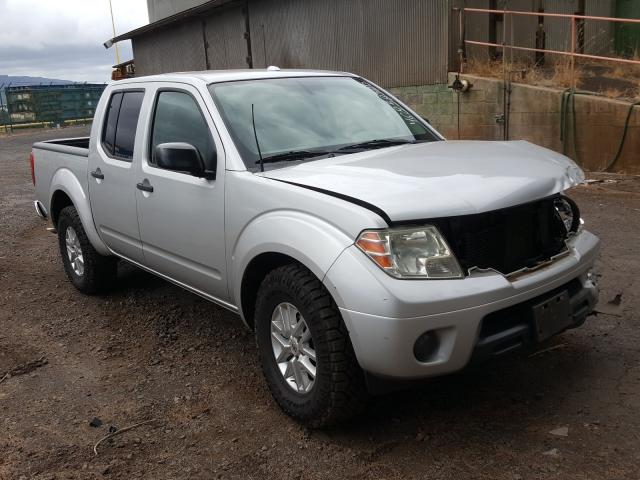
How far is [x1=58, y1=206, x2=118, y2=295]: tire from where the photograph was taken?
562 cm

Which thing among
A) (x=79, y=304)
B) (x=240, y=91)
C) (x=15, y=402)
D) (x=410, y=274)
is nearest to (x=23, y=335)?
(x=79, y=304)

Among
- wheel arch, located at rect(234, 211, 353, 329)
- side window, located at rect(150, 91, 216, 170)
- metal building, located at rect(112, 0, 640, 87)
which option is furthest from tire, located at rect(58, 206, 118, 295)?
metal building, located at rect(112, 0, 640, 87)

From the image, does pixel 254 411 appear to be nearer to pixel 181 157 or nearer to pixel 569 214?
pixel 181 157

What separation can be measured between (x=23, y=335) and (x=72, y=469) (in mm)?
2222

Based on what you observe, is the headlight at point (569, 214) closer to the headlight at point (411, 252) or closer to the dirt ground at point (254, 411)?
the dirt ground at point (254, 411)

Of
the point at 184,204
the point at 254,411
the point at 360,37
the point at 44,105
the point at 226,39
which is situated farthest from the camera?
the point at 44,105

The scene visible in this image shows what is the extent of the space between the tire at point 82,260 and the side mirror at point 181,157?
2219mm

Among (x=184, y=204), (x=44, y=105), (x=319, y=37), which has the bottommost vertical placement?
(x=184, y=204)

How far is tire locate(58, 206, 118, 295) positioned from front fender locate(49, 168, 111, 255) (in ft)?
0.52

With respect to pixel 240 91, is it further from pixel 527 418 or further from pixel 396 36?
pixel 396 36

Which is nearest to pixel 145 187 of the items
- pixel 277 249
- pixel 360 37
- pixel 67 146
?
pixel 277 249

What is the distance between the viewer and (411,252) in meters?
2.90

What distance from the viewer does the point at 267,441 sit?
3287 mm

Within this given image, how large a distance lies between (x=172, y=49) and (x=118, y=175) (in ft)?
66.8
